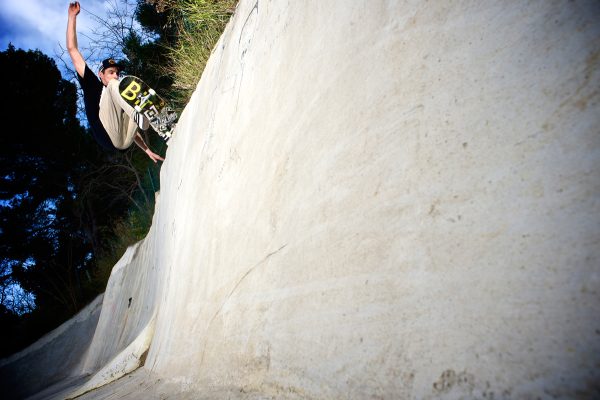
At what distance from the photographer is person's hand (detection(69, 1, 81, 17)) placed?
2.88m

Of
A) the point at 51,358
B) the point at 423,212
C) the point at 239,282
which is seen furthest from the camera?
the point at 51,358

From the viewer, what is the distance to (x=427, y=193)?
1.92ft

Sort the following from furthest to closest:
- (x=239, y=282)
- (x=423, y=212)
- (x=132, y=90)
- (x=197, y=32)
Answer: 1. (x=197, y=32)
2. (x=132, y=90)
3. (x=239, y=282)
4. (x=423, y=212)

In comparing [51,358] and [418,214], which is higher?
[418,214]

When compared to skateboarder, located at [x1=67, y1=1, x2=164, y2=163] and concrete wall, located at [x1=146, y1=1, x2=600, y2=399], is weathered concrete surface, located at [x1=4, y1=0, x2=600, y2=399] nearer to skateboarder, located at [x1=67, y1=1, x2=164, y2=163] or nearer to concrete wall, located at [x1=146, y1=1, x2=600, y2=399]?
concrete wall, located at [x1=146, y1=1, x2=600, y2=399]

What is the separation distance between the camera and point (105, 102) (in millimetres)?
3299

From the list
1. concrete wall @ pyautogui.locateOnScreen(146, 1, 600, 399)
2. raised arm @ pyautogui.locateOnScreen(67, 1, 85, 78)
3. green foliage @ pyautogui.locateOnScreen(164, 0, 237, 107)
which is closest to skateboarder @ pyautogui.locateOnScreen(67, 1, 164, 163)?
raised arm @ pyautogui.locateOnScreen(67, 1, 85, 78)

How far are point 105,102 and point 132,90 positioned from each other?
1.46ft

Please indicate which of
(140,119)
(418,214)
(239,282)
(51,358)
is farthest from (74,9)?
(51,358)

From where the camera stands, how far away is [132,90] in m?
→ 3.10

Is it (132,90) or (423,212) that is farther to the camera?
(132,90)

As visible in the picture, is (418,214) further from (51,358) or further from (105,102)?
(51,358)

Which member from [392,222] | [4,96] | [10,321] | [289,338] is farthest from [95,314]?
[4,96]

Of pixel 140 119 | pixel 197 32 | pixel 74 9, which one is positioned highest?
pixel 197 32
